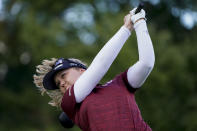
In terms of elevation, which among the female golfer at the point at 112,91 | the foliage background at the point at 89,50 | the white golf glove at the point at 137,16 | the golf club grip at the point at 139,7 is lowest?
the foliage background at the point at 89,50

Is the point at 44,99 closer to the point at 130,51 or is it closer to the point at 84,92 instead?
the point at 130,51

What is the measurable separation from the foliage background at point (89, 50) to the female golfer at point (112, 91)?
1369cm

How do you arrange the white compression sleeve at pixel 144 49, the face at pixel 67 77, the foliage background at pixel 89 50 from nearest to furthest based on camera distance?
the white compression sleeve at pixel 144 49 → the face at pixel 67 77 → the foliage background at pixel 89 50

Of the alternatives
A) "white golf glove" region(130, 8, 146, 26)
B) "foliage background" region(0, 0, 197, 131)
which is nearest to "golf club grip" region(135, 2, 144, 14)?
Result: "white golf glove" region(130, 8, 146, 26)

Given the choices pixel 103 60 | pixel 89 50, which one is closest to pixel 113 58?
pixel 103 60

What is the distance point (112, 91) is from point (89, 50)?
64.4ft

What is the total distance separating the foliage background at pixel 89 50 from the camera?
70.9 ft

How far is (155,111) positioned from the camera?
2120cm

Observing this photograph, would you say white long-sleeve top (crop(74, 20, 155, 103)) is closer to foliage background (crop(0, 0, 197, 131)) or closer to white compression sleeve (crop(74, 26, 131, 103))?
white compression sleeve (crop(74, 26, 131, 103))

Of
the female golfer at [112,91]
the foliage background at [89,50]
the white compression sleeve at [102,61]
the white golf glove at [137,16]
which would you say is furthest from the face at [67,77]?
the foliage background at [89,50]

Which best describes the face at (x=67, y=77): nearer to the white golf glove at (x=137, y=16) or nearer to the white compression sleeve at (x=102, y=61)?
the white compression sleeve at (x=102, y=61)

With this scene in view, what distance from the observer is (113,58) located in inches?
179

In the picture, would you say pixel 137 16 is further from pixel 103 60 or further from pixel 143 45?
pixel 103 60

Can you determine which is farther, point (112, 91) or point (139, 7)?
point (112, 91)
